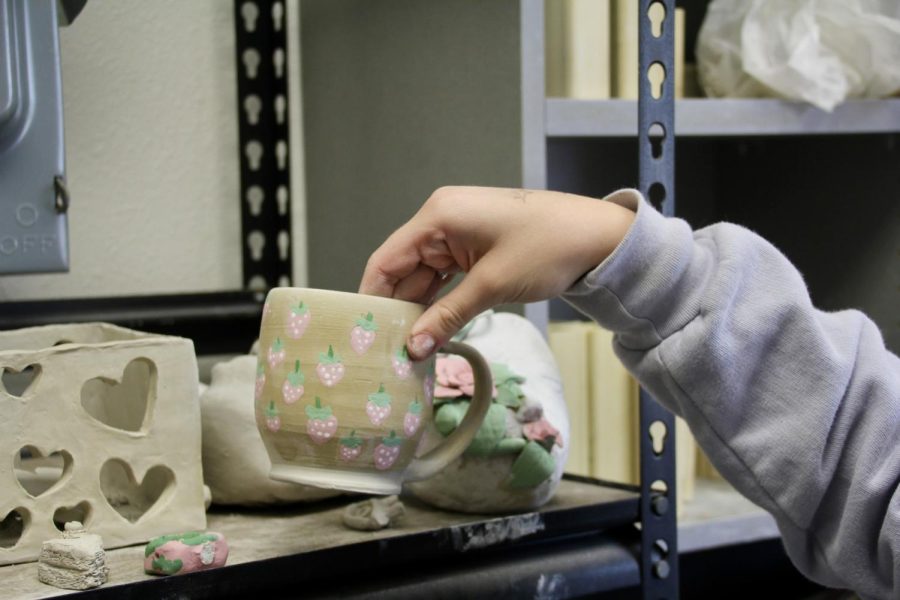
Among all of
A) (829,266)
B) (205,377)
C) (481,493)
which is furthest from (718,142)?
(481,493)

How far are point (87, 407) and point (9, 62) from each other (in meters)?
0.24

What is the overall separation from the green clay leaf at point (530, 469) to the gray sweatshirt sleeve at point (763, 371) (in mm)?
108

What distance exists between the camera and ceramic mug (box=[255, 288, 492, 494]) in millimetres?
630

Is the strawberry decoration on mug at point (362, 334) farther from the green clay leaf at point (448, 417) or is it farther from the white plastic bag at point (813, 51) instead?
the white plastic bag at point (813, 51)

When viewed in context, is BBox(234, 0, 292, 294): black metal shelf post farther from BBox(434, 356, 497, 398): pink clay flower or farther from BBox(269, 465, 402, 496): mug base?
BBox(269, 465, 402, 496): mug base

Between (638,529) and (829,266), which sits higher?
(829,266)

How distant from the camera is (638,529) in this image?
825mm

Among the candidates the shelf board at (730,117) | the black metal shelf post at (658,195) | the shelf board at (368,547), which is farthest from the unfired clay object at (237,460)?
the shelf board at (730,117)

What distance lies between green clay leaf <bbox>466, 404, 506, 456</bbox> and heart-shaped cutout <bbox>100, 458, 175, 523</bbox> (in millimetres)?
192

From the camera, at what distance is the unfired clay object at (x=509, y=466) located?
0.75 metres

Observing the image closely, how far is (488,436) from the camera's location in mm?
751

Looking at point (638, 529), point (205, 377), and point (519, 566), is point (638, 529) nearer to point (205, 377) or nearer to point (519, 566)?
point (519, 566)

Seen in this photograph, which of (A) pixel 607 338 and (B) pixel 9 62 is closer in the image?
(B) pixel 9 62

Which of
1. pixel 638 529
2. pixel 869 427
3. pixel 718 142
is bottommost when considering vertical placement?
pixel 638 529
